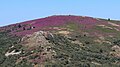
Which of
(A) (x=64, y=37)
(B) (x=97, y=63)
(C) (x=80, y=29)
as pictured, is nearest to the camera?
(B) (x=97, y=63)

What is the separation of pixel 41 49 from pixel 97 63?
10701 millimetres

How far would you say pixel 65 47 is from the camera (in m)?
74.8

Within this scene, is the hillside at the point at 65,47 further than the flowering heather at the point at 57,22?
No

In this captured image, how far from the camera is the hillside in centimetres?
6574

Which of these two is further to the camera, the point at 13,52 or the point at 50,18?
the point at 50,18

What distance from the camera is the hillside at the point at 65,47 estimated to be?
65738 mm

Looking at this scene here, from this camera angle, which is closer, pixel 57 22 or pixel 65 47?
pixel 65 47

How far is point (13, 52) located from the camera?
7262 cm

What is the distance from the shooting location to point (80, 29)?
9831cm

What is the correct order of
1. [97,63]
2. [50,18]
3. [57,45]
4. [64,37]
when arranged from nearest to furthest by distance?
1. [97,63]
2. [57,45]
3. [64,37]
4. [50,18]

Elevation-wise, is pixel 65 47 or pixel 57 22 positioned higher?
pixel 57 22

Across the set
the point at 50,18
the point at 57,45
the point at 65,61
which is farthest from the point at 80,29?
the point at 65,61

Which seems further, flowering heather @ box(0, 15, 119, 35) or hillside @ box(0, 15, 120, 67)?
flowering heather @ box(0, 15, 119, 35)

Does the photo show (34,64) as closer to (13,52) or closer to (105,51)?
(13,52)
